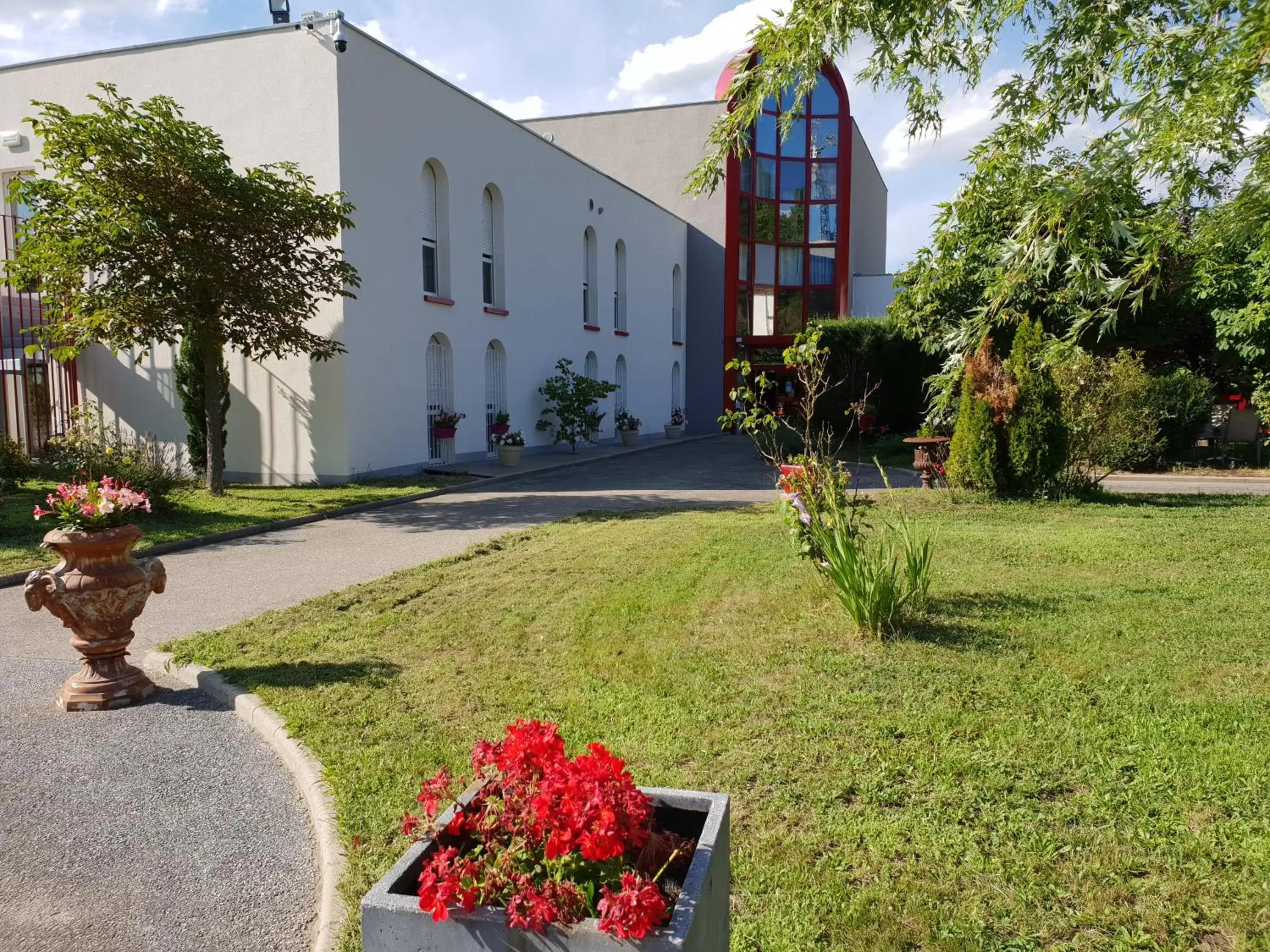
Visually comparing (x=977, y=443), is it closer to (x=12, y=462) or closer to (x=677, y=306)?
(x=12, y=462)

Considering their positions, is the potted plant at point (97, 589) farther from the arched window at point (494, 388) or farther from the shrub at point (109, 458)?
the arched window at point (494, 388)

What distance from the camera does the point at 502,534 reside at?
10484 mm

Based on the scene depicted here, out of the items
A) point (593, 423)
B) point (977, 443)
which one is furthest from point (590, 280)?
point (977, 443)

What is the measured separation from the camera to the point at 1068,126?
14.4 feet

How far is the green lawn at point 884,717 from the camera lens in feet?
8.91

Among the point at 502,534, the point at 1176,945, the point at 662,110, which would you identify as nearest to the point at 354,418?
the point at 502,534

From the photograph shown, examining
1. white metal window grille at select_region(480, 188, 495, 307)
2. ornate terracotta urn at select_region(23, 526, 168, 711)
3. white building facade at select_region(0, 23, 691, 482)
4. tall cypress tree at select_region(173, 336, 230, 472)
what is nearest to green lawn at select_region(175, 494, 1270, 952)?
ornate terracotta urn at select_region(23, 526, 168, 711)

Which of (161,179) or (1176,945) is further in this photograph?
(161,179)

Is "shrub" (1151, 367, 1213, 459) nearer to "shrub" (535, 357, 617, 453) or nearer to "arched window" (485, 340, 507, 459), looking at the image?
"shrub" (535, 357, 617, 453)

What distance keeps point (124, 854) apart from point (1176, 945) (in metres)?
3.63

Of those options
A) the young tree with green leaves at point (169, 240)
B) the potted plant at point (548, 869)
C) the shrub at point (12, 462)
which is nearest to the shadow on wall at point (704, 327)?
the young tree with green leaves at point (169, 240)

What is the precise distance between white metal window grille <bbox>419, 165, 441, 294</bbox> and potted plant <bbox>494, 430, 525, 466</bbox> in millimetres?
3547

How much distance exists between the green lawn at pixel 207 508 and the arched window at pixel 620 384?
11.9 meters

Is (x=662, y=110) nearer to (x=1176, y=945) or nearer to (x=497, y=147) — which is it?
(x=497, y=147)
